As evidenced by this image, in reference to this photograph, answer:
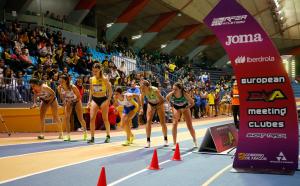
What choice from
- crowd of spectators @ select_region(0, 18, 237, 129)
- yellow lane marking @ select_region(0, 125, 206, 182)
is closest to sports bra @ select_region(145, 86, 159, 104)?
yellow lane marking @ select_region(0, 125, 206, 182)

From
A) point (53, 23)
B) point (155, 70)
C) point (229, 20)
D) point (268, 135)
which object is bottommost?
point (268, 135)

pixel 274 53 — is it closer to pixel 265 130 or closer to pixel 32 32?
pixel 265 130

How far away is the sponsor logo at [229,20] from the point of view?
237 inches

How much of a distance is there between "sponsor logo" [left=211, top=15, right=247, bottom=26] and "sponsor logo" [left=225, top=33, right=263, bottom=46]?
22 centimetres

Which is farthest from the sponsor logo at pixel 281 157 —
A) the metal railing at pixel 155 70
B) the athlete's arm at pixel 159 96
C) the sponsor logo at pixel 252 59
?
the metal railing at pixel 155 70

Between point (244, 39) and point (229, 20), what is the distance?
391mm

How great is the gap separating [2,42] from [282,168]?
43.9 feet

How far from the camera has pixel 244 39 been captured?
6055 millimetres

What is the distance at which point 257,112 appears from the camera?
6.26 m

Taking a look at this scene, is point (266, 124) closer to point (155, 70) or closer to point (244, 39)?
point (244, 39)

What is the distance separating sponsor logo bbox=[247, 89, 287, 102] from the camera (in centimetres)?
604

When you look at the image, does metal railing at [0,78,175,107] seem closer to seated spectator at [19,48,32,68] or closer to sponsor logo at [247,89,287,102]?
seated spectator at [19,48,32,68]

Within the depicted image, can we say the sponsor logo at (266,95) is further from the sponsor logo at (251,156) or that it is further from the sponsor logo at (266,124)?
the sponsor logo at (251,156)

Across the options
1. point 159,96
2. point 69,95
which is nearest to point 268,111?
point 159,96
